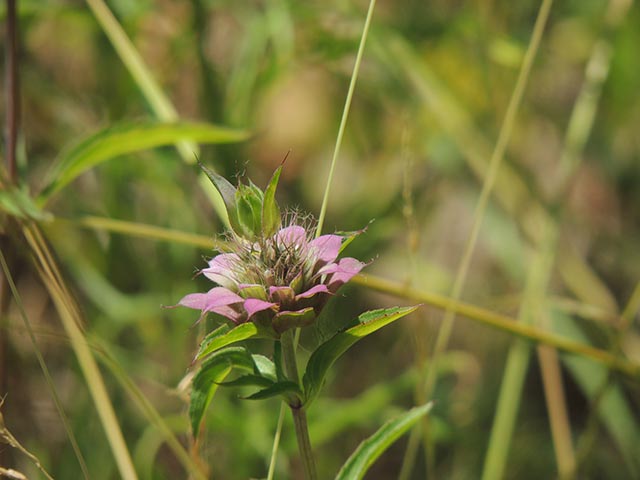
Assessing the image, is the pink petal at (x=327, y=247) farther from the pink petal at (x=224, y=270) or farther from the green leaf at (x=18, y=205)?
the green leaf at (x=18, y=205)

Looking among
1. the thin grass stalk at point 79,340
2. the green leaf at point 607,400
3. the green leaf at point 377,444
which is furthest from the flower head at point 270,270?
the green leaf at point 607,400

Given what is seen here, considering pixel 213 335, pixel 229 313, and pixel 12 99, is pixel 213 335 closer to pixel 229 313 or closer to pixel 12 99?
pixel 229 313

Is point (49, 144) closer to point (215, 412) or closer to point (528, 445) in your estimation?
point (215, 412)

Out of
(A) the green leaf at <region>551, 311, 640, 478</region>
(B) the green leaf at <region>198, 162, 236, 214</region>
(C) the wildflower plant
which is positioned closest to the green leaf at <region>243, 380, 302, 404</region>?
A: (C) the wildflower plant

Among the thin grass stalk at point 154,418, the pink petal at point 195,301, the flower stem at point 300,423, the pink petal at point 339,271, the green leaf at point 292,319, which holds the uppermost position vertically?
the pink petal at point 339,271

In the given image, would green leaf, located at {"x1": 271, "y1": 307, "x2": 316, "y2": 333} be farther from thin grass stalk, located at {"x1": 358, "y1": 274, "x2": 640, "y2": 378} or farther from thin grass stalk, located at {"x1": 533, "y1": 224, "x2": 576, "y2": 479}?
thin grass stalk, located at {"x1": 533, "y1": 224, "x2": 576, "y2": 479}

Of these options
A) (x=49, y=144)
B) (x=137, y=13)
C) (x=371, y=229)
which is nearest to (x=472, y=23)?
(x=371, y=229)

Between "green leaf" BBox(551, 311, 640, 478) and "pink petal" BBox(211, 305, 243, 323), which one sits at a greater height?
"pink petal" BBox(211, 305, 243, 323)

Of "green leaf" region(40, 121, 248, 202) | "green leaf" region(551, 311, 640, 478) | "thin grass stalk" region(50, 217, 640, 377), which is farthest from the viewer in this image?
"green leaf" region(551, 311, 640, 478)
